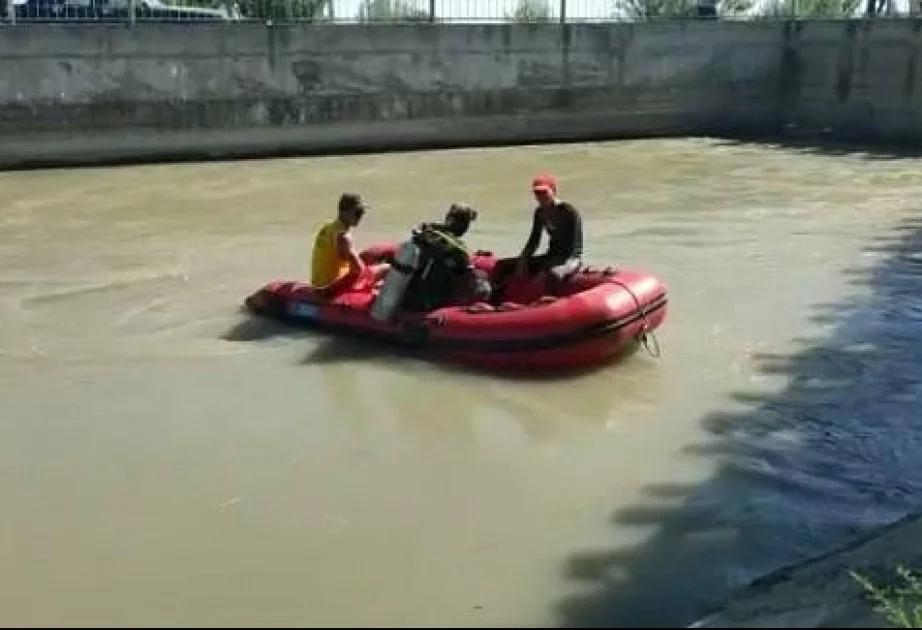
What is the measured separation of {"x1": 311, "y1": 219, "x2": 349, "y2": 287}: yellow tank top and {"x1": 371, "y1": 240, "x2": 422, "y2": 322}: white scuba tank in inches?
21.3

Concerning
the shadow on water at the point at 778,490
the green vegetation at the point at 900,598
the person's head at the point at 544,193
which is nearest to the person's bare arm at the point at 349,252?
the person's head at the point at 544,193

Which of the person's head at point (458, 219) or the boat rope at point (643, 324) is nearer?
the boat rope at point (643, 324)

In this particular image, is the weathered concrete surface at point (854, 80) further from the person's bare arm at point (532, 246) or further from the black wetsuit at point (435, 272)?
the black wetsuit at point (435, 272)

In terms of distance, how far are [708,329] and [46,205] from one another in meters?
8.58

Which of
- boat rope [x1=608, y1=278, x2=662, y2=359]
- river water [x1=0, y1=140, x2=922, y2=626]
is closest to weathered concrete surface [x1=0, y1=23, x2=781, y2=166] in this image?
river water [x1=0, y1=140, x2=922, y2=626]

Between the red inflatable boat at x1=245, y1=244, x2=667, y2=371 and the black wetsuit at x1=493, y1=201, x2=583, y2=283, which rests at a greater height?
the black wetsuit at x1=493, y1=201, x2=583, y2=283

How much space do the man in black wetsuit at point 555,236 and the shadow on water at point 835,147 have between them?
502 inches

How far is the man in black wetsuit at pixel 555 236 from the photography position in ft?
27.0

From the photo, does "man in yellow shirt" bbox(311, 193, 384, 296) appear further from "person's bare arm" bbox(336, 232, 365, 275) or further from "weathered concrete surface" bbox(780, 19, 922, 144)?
"weathered concrete surface" bbox(780, 19, 922, 144)

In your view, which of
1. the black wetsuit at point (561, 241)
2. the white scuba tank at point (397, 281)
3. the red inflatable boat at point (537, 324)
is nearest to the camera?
the red inflatable boat at point (537, 324)

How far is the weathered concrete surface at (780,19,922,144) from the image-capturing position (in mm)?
21328

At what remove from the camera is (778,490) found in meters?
5.89

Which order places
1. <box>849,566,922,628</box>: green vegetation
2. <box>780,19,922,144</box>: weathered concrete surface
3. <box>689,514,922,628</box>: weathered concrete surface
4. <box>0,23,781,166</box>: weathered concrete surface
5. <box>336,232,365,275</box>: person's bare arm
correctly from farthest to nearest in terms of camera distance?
<box>780,19,922,144</box>: weathered concrete surface
<box>0,23,781,166</box>: weathered concrete surface
<box>336,232,365,275</box>: person's bare arm
<box>689,514,922,628</box>: weathered concrete surface
<box>849,566,922,628</box>: green vegetation

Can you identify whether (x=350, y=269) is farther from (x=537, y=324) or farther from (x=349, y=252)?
(x=537, y=324)
